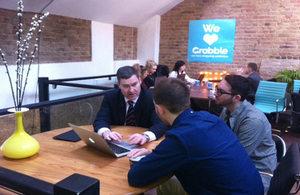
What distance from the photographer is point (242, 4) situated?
6629 millimetres

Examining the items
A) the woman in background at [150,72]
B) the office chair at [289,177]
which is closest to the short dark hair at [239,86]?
the office chair at [289,177]

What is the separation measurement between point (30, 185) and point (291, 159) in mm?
1280

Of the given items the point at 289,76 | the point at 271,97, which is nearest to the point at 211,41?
the point at 289,76

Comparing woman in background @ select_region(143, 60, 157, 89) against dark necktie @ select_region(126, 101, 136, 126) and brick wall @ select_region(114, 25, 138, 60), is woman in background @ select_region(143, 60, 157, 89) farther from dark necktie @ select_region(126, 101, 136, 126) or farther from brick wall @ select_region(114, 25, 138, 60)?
dark necktie @ select_region(126, 101, 136, 126)

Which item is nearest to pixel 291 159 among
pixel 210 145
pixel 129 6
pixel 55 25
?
pixel 210 145

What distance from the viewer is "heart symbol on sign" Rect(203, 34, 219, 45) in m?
7.02

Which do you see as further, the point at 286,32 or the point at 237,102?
the point at 286,32

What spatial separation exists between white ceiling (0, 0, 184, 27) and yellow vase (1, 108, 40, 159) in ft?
9.65

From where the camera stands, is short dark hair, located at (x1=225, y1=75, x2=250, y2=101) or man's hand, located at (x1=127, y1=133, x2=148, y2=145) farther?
short dark hair, located at (x1=225, y1=75, x2=250, y2=101)

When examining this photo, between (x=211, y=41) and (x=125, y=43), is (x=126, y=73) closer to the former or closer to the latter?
(x=125, y=43)

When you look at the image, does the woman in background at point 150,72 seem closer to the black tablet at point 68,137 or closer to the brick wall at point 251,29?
the brick wall at point 251,29

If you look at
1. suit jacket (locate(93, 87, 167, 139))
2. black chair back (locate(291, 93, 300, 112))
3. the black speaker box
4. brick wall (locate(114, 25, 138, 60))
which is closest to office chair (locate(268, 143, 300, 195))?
the black speaker box

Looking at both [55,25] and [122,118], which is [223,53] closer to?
[55,25]

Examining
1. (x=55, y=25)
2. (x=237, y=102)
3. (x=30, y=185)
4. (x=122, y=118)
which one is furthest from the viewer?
(x=55, y=25)
